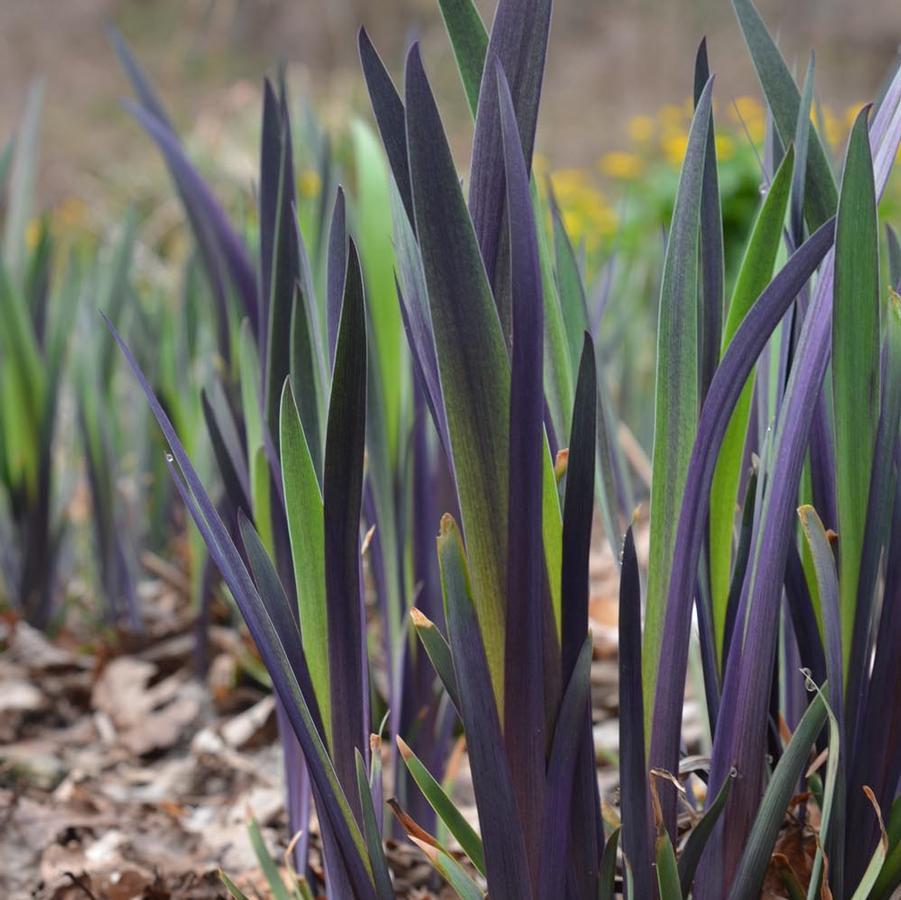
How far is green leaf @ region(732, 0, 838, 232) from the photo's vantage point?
22.4 inches

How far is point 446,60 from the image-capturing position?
6.86 m

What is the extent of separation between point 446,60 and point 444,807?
271 inches

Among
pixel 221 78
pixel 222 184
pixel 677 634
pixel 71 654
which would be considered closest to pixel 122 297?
pixel 71 654

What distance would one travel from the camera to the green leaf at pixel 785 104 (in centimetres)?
57

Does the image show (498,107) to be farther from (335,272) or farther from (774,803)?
(774,803)

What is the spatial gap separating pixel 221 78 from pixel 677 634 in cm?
885

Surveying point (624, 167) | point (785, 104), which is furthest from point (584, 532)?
point (624, 167)

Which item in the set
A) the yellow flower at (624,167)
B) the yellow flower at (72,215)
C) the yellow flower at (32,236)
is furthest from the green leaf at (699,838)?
the yellow flower at (72,215)

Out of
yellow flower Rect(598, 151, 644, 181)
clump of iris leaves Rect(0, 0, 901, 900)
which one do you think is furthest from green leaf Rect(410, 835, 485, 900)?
yellow flower Rect(598, 151, 644, 181)

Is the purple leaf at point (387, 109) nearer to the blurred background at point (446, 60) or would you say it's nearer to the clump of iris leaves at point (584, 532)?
the clump of iris leaves at point (584, 532)

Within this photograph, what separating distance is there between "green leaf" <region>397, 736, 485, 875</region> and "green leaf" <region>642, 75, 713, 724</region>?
10cm

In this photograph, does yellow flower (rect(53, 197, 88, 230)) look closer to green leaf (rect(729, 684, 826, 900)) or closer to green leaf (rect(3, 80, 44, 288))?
green leaf (rect(3, 80, 44, 288))

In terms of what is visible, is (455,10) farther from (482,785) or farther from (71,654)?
(71,654)

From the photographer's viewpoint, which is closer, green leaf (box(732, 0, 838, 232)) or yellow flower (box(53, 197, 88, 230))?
green leaf (box(732, 0, 838, 232))
